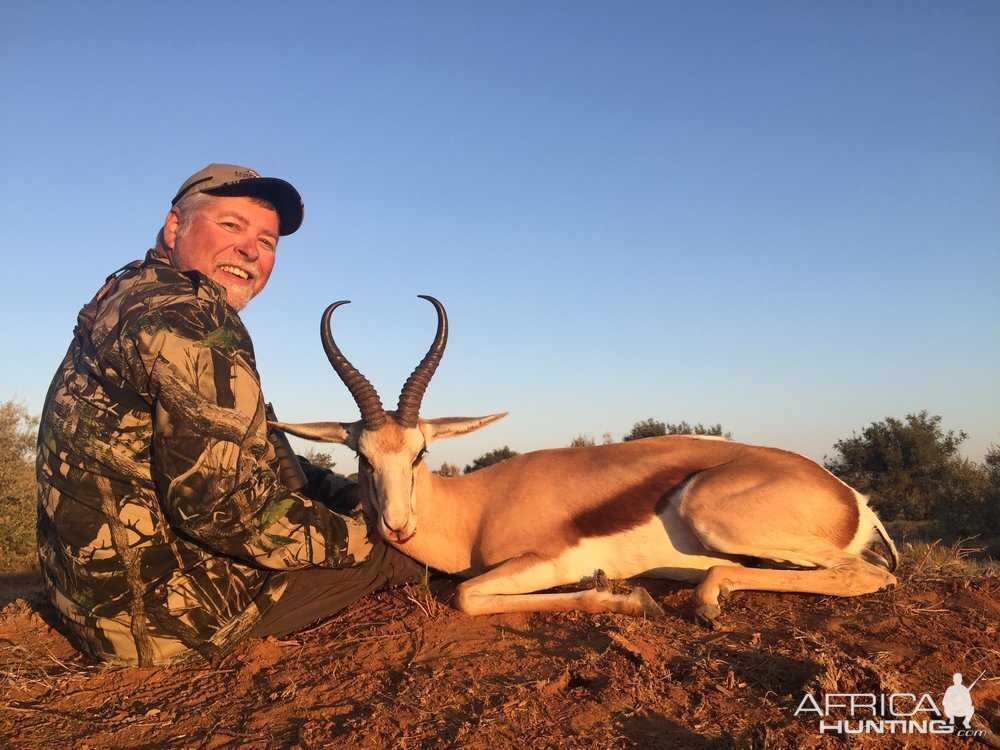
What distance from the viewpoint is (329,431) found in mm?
5625

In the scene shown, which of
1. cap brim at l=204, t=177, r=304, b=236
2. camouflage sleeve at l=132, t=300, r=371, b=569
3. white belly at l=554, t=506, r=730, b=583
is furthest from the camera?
white belly at l=554, t=506, r=730, b=583

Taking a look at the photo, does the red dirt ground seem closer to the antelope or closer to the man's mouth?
the antelope

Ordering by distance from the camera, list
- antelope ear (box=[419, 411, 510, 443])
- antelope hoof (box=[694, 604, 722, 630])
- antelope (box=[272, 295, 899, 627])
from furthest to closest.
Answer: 1. antelope ear (box=[419, 411, 510, 443])
2. antelope (box=[272, 295, 899, 627])
3. antelope hoof (box=[694, 604, 722, 630])

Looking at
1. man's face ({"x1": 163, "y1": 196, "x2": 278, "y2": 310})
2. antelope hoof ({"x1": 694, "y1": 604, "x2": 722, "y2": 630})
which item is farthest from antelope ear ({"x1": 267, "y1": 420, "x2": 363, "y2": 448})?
antelope hoof ({"x1": 694, "y1": 604, "x2": 722, "y2": 630})

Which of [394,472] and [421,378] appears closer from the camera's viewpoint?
[394,472]

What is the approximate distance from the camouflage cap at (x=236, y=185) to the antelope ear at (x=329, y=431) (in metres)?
1.76

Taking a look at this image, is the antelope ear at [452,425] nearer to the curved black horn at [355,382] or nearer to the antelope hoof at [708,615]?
the curved black horn at [355,382]

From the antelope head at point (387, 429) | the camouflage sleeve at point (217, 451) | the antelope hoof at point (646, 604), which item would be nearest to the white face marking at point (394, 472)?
the antelope head at point (387, 429)

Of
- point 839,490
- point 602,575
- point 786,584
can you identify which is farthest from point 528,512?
point 839,490

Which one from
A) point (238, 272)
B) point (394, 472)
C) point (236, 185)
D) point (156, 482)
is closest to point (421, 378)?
point (394, 472)

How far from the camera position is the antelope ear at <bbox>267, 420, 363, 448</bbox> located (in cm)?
559

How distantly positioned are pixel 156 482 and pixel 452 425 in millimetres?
2619

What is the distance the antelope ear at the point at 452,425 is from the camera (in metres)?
5.86

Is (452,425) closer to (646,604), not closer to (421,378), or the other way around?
(421,378)
